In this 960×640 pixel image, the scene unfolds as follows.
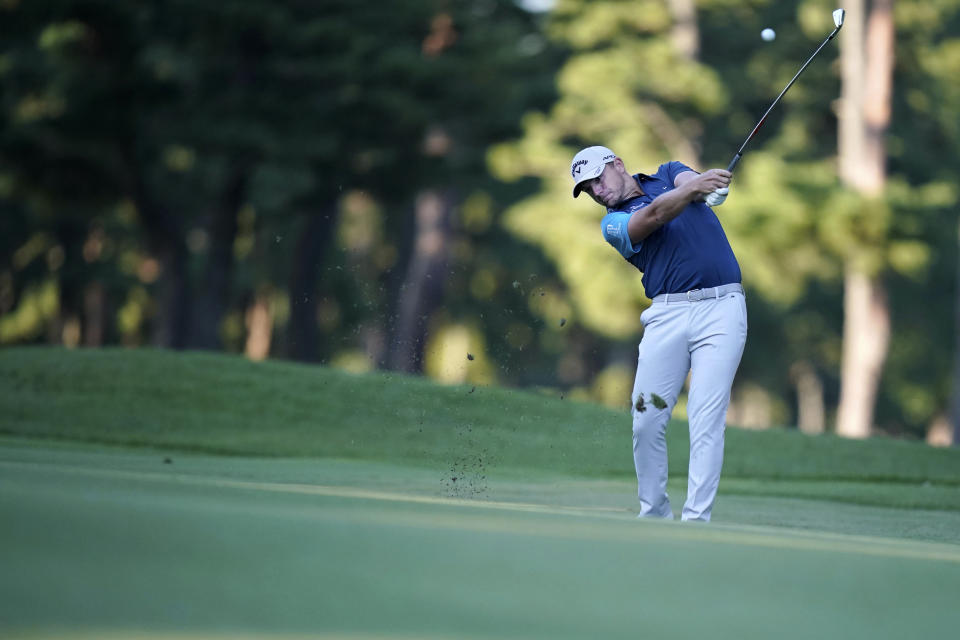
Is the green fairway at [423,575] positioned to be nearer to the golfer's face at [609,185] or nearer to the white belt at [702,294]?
the white belt at [702,294]

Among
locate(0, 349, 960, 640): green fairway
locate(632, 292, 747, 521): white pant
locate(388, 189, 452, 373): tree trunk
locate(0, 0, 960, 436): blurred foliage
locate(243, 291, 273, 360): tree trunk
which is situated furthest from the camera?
locate(243, 291, 273, 360): tree trunk

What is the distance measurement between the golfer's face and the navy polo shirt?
12 cm

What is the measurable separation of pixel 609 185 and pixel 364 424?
886 cm

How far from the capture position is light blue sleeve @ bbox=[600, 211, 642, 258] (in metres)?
7.20

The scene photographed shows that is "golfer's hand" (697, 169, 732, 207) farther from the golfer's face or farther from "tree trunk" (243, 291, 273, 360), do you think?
"tree trunk" (243, 291, 273, 360)

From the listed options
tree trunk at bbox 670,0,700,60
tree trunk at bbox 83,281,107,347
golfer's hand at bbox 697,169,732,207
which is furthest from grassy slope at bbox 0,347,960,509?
tree trunk at bbox 83,281,107,347

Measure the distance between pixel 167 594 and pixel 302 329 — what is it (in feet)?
94.2

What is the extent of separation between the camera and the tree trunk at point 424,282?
Answer: 3444 centimetres

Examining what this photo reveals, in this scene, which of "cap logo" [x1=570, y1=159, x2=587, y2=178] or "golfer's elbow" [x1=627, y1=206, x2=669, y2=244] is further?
"cap logo" [x1=570, y1=159, x2=587, y2=178]

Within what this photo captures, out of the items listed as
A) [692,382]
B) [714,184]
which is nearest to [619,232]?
[714,184]

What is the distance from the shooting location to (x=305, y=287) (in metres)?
32.1

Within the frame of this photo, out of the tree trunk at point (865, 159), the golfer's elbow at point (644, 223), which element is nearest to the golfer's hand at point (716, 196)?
the golfer's elbow at point (644, 223)

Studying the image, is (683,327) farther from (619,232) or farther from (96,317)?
(96,317)

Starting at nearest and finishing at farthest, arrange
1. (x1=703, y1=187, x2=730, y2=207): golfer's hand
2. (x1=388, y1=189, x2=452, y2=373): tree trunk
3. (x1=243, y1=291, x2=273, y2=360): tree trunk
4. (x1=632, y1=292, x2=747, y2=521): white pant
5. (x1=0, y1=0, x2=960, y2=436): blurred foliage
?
(x1=703, y1=187, x2=730, y2=207): golfer's hand, (x1=632, y1=292, x2=747, y2=521): white pant, (x1=0, y1=0, x2=960, y2=436): blurred foliage, (x1=388, y1=189, x2=452, y2=373): tree trunk, (x1=243, y1=291, x2=273, y2=360): tree trunk
